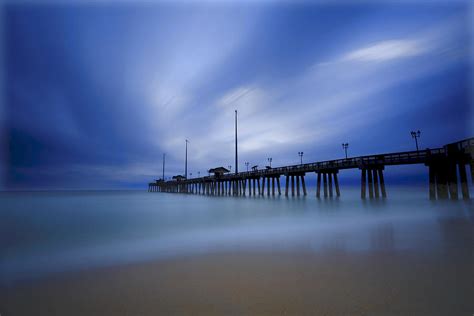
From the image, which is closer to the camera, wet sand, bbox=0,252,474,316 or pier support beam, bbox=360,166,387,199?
wet sand, bbox=0,252,474,316

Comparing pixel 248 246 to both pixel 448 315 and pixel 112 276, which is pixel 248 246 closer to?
pixel 112 276

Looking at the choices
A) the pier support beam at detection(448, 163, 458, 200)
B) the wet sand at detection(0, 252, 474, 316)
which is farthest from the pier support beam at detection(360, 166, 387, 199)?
the wet sand at detection(0, 252, 474, 316)

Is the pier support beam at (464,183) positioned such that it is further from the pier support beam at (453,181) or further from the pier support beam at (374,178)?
the pier support beam at (374,178)

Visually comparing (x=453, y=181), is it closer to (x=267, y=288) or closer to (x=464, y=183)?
(x=464, y=183)

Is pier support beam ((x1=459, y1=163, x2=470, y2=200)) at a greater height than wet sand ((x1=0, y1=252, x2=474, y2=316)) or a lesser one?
greater

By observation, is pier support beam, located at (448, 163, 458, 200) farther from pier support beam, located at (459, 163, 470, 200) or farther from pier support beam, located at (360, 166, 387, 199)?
pier support beam, located at (360, 166, 387, 199)

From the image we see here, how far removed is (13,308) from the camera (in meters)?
3.08

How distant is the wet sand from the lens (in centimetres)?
267

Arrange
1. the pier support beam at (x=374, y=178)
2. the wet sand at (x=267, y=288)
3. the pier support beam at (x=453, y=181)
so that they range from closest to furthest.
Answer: the wet sand at (x=267, y=288) → the pier support beam at (x=453, y=181) → the pier support beam at (x=374, y=178)

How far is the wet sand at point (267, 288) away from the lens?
267cm

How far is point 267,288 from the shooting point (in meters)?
3.17

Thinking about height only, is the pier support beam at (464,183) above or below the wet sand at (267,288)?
above

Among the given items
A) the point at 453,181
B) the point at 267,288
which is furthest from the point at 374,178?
the point at 267,288

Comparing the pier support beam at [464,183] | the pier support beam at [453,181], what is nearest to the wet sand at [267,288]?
the pier support beam at [453,181]
